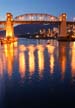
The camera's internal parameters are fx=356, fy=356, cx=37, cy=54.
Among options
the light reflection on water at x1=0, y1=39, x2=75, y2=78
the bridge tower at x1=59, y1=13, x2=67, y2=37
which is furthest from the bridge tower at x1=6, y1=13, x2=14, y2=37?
the light reflection on water at x1=0, y1=39, x2=75, y2=78

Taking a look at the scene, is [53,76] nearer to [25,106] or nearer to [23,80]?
[23,80]

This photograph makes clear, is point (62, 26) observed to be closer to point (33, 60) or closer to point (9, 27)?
point (9, 27)

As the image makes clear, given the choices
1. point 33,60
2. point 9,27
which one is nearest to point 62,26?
point 9,27

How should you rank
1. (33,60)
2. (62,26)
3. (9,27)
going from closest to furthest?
(33,60), (9,27), (62,26)

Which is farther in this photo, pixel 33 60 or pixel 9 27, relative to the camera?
pixel 9 27

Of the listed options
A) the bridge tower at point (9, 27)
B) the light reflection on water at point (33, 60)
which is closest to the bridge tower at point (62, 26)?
the bridge tower at point (9, 27)

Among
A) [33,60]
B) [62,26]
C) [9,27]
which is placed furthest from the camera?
[62,26]

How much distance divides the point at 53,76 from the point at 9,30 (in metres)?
59.0

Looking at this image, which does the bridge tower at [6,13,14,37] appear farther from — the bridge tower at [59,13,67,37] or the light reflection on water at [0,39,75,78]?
the light reflection on water at [0,39,75,78]

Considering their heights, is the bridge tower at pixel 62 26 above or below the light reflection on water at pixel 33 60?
above

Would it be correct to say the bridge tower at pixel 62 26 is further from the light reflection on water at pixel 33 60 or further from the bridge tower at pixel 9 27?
the light reflection on water at pixel 33 60

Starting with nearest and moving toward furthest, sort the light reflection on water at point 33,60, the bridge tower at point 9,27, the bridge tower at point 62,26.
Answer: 1. the light reflection on water at point 33,60
2. the bridge tower at point 9,27
3. the bridge tower at point 62,26

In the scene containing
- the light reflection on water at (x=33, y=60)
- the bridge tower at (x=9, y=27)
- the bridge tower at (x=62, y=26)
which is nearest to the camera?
the light reflection on water at (x=33, y=60)

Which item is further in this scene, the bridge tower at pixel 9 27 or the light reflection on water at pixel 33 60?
the bridge tower at pixel 9 27
